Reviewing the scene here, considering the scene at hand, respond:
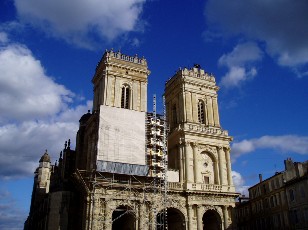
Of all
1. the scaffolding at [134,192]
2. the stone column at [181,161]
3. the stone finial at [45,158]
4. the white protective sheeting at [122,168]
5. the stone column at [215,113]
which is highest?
the stone finial at [45,158]

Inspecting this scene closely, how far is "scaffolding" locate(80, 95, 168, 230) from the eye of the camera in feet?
125

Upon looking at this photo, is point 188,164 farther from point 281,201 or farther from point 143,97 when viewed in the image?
point 281,201

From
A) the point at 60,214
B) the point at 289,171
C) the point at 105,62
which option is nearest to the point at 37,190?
the point at 60,214

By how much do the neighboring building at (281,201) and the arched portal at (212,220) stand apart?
2291 millimetres

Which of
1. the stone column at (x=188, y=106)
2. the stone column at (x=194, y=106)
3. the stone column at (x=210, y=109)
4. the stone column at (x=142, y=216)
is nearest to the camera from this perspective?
the stone column at (x=142, y=216)

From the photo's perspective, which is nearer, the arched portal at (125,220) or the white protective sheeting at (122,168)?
the arched portal at (125,220)

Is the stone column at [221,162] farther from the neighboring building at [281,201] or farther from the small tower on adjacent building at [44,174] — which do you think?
the small tower on adjacent building at [44,174]

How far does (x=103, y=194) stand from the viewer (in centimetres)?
3878

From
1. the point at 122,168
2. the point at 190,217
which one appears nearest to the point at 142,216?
the point at 122,168

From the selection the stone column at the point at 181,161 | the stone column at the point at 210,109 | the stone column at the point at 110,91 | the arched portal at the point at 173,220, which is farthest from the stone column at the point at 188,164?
the stone column at the point at 110,91

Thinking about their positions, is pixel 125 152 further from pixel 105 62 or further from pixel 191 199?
pixel 105 62

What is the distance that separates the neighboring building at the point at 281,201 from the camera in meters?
44.6

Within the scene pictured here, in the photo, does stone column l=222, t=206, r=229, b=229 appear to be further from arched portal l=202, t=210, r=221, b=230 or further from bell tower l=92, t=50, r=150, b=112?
bell tower l=92, t=50, r=150, b=112

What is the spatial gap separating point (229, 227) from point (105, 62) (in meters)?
27.4
